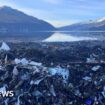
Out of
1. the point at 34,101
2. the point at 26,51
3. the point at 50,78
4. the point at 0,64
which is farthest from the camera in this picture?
the point at 26,51

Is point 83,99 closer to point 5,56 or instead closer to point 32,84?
point 32,84

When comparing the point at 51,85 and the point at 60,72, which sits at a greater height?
the point at 60,72

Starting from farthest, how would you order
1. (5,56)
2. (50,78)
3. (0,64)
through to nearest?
(5,56), (0,64), (50,78)

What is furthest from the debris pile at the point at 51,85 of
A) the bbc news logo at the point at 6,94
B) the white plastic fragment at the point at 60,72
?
the bbc news logo at the point at 6,94

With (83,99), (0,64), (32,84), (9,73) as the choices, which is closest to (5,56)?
(0,64)

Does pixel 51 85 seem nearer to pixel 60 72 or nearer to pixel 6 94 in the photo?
pixel 60 72

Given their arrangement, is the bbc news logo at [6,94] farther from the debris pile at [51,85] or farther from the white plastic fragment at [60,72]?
the white plastic fragment at [60,72]

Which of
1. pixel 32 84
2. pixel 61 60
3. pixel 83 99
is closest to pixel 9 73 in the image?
pixel 32 84

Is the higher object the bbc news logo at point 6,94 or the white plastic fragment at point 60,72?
the white plastic fragment at point 60,72

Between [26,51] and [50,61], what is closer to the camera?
[50,61]

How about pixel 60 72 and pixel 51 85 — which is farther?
pixel 60 72

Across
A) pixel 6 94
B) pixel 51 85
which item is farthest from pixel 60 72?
pixel 6 94
